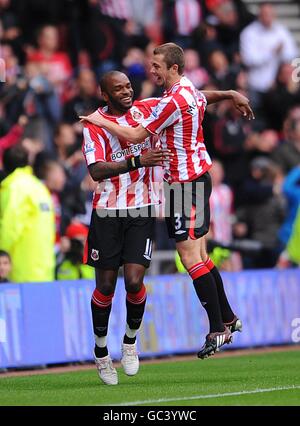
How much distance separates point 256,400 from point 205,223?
200 centimetres

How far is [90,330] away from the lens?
1370cm

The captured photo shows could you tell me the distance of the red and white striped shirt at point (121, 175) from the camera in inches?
410

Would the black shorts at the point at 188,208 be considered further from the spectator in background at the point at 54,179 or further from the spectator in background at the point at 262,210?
the spectator in background at the point at 262,210

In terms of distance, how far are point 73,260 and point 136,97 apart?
3363 mm

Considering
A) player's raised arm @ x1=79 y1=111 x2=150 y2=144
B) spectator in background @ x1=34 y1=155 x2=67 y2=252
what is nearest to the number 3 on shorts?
player's raised arm @ x1=79 y1=111 x2=150 y2=144

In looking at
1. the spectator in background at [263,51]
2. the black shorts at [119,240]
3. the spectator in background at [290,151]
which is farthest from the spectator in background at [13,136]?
the spectator in background at [263,51]

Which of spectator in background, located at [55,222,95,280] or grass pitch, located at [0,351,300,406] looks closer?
grass pitch, located at [0,351,300,406]

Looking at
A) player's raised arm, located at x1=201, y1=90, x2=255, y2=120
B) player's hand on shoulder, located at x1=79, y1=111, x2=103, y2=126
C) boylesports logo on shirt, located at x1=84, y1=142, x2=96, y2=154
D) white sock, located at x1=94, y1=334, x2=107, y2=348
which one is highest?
player's raised arm, located at x1=201, y1=90, x2=255, y2=120

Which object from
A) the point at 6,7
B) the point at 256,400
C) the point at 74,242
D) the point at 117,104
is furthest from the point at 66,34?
the point at 256,400

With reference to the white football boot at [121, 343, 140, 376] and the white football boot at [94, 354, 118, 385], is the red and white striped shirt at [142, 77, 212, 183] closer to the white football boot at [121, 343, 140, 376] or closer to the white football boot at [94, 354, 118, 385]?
the white football boot at [121, 343, 140, 376]

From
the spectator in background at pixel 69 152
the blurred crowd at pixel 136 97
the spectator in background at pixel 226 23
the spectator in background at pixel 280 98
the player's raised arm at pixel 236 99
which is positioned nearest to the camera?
the player's raised arm at pixel 236 99

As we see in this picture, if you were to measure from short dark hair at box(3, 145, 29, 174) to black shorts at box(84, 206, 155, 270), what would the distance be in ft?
10.6

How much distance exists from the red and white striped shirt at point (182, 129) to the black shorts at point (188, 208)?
0.24ft

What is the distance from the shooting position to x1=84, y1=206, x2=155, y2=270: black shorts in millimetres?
10445
